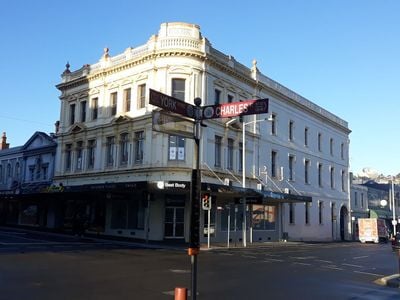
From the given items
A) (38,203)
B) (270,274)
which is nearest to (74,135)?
(38,203)

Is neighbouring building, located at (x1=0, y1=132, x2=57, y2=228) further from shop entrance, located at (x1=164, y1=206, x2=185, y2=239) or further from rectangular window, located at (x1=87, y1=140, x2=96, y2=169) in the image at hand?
shop entrance, located at (x1=164, y1=206, x2=185, y2=239)

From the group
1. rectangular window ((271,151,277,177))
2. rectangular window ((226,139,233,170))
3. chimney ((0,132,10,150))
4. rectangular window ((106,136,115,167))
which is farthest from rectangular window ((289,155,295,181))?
chimney ((0,132,10,150))

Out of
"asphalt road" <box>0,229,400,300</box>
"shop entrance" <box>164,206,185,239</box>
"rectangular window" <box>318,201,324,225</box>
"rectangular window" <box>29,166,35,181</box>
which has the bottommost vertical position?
"asphalt road" <box>0,229,400,300</box>

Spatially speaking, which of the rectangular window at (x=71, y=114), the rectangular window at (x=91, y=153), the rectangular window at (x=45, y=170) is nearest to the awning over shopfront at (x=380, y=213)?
the rectangular window at (x=91, y=153)

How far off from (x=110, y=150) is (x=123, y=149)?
1.69m

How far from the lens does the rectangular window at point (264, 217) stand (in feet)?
126

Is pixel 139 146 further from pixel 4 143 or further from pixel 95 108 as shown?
pixel 4 143

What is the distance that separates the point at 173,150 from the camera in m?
32.0

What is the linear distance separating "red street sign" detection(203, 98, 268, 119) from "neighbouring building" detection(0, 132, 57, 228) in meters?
32.9

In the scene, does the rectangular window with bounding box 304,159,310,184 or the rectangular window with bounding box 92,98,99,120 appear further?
the rectangular window with bounding box 304,159,310,184

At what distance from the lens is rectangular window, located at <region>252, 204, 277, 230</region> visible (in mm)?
38531

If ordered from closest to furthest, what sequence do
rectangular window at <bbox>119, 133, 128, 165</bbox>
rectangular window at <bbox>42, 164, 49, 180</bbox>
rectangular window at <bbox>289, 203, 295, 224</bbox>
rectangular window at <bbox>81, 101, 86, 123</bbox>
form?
rectangular window at <bbox>119, 133, 128, 165</bbox> → rectangular window at <bbox>81, 101, 86, 123</bbox> → rectangular window at <bbox>289, 203, 295, 224</bbox> → rectangular window at <bbox>42, 164, 49, 180</bbox>

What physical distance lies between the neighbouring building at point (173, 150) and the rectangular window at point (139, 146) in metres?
0.08

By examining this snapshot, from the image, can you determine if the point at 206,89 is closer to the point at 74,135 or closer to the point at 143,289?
the point at 74,135
